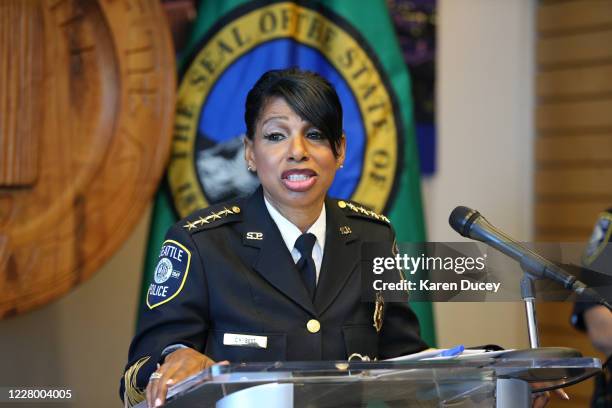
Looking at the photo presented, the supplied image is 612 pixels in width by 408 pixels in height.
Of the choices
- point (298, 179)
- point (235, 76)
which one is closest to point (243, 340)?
point (298, 179)

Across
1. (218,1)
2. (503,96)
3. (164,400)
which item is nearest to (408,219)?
(218,1)

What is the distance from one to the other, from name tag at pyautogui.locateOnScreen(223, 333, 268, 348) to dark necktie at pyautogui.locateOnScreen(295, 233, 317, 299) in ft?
0.53

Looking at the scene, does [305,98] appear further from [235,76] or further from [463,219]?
[235,76]

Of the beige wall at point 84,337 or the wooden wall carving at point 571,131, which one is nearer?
the beige wall at point 84,337

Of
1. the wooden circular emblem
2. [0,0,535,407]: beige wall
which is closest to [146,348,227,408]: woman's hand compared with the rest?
the wooden circular emblem

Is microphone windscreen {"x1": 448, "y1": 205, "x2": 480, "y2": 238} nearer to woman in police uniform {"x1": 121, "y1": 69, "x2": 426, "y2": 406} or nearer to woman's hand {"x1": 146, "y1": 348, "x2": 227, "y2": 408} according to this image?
woman in police uniform {"x1": 121, "y1": 69, "x2": 426, "y2": 406}

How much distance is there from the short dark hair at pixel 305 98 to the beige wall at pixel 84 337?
105 cm

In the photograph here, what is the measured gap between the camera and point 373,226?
1863mm

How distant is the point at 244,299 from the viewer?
1628 millimetres

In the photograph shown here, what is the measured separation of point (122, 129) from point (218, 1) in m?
0.57

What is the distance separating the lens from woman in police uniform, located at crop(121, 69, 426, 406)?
62.7 inches

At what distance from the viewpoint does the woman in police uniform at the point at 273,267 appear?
1.59 metres

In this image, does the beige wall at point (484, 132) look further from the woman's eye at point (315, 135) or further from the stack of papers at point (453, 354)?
the stack of papers at point (453, 354)

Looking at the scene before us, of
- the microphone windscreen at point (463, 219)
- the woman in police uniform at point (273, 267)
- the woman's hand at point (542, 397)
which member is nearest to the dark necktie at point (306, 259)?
the woman in police uniform at point (273, 267)
